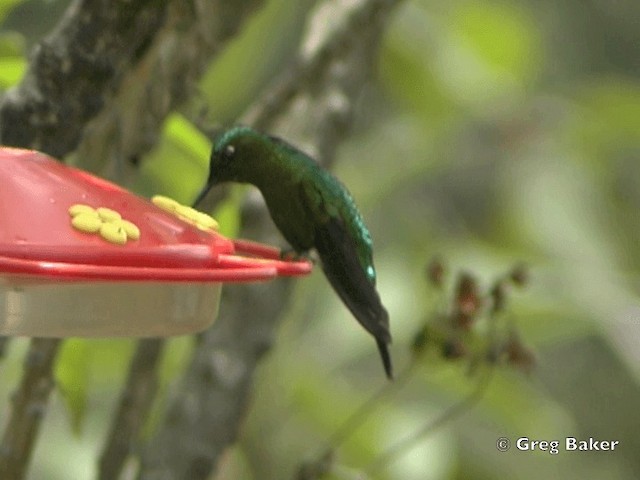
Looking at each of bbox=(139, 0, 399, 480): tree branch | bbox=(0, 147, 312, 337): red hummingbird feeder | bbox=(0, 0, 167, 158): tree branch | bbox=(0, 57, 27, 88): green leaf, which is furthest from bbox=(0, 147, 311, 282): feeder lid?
bbox=(139, 0, 399, 480): tree branch

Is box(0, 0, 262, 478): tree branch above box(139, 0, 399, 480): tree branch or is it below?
above

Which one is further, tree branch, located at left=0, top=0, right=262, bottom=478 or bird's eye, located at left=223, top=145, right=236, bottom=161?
bird's eye, located at left=223, top=145, right=236, bottom=161

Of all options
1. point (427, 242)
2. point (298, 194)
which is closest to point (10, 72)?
point (298, 194)

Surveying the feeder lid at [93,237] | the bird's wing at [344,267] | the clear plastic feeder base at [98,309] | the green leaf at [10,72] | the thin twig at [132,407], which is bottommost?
the thin twig at [132,407]

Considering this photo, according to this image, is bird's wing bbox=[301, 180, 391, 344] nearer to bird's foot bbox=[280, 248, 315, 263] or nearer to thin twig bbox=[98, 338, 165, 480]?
bird's foot bbox=[280, 248, 315, 263]

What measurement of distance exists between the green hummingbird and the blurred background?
290 mm

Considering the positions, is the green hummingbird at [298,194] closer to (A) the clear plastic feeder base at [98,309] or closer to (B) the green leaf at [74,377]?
(A) the clear plastic feeder base at [98,309]

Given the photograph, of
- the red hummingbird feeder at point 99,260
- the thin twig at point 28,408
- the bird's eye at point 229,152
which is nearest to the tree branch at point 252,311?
the thin twig at point 28,408

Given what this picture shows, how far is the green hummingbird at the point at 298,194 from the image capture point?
64.0 inches

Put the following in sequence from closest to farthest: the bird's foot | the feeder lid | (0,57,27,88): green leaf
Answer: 1. the feeder lid
2. the bird's foot
3. (0,57,27,88): green leaf

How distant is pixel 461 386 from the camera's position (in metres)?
3.07

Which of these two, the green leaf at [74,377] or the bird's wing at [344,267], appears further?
the green leaf at [74,377]

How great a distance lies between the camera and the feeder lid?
3.95 feet

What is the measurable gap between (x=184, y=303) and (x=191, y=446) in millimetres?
751
